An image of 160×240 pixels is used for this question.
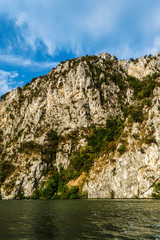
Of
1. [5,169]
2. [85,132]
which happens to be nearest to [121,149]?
[85,132]

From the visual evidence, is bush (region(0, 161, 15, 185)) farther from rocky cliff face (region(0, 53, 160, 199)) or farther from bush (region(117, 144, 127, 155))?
Answer: bush (region(117, 144, 127, 155))

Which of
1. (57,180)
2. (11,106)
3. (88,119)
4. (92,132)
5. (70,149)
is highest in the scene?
(11,106)

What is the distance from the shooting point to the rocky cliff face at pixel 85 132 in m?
81.1

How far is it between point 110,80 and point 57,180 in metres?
91.9

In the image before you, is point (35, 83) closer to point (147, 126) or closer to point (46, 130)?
point (46, 130)

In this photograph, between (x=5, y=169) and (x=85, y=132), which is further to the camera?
(x=85, y=132)

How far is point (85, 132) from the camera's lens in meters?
128

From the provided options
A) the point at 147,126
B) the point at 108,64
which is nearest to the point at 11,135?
the point at 108,64

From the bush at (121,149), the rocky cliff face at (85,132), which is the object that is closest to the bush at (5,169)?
the rocky cliff face at (85,132)

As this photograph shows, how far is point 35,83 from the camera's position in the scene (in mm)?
186250

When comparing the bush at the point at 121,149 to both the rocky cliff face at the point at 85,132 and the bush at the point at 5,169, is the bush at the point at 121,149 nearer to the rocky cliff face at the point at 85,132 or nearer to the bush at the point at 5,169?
the rocky cliff face at the point at 85,132

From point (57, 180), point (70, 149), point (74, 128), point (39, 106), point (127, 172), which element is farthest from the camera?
point (39, 106)

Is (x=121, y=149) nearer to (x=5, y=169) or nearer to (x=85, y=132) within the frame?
(x=85, y=132)

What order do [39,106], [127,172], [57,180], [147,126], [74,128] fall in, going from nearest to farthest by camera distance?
[127,172], [147,126], [57,180], [74,128], [39,106]
